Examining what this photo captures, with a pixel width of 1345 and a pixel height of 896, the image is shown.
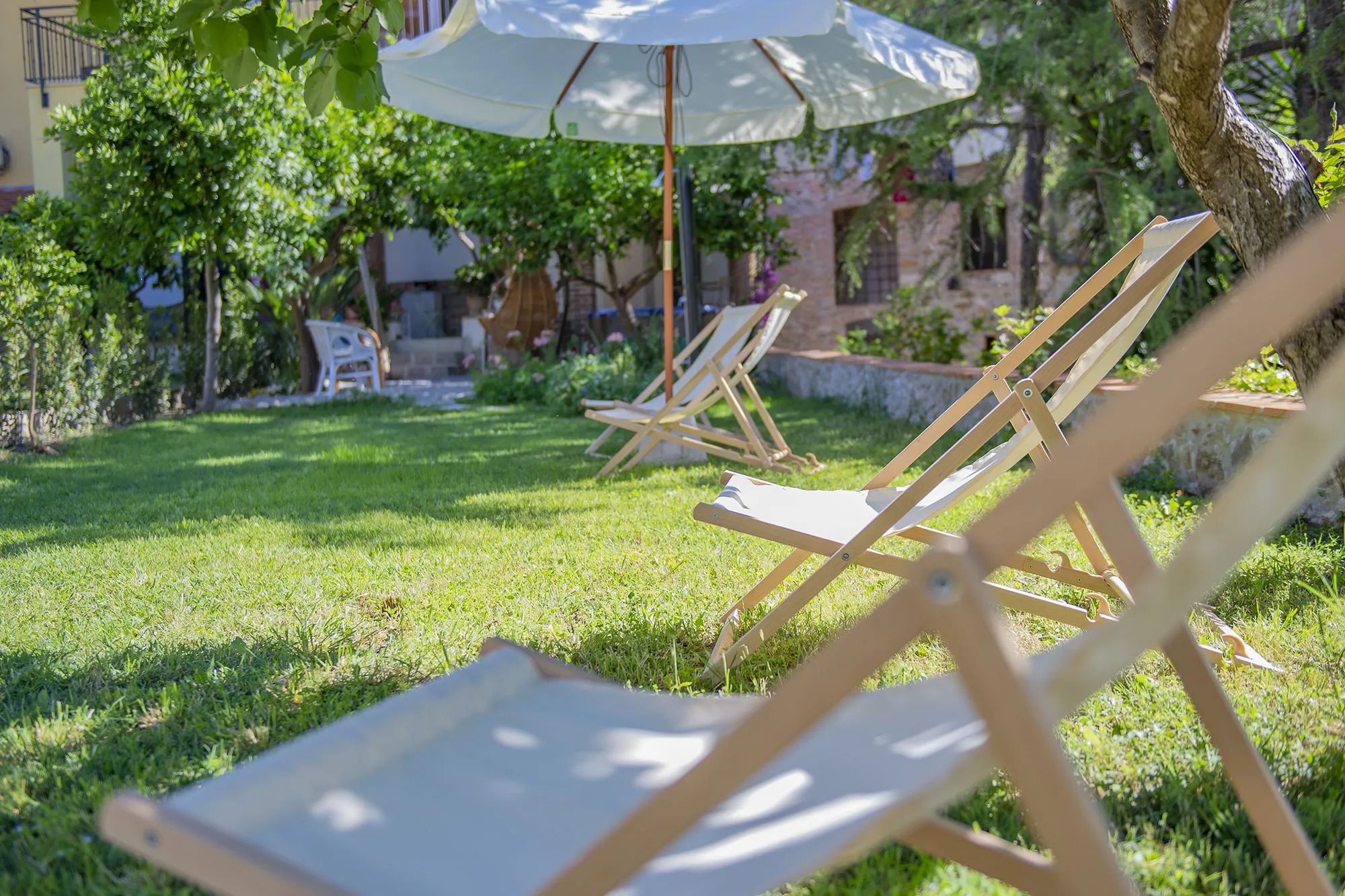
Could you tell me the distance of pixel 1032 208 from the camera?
7.74 meters

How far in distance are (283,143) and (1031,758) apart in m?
8.82

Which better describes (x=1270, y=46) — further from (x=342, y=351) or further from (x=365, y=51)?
(x=342, y=351)

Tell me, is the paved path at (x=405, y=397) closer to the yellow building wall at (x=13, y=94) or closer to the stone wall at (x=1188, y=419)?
the stone wall at (x=1188, y=419)

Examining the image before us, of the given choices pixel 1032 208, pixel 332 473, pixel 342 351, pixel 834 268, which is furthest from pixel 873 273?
pixel 332 473

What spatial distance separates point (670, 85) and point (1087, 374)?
3.47 metres

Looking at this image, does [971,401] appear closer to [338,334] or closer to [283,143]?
[283,143]

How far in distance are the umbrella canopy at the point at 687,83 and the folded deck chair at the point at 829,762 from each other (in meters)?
3.96

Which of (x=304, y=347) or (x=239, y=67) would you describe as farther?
(x=304, y=347)

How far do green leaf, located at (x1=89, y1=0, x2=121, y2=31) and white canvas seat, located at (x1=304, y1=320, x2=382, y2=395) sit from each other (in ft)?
24.9

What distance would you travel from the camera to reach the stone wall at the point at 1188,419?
368 cm

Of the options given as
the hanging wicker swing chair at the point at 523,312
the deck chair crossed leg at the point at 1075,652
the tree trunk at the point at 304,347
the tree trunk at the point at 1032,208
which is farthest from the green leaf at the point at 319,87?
the hanging wicker swing chair at the point at 523,312

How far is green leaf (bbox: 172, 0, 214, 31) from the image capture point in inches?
83.1

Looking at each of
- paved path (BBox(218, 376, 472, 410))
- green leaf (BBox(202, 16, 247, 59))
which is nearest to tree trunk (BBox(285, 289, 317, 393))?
paved path (BBox(218, 376, 472, 410))

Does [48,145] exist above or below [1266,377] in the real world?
above
